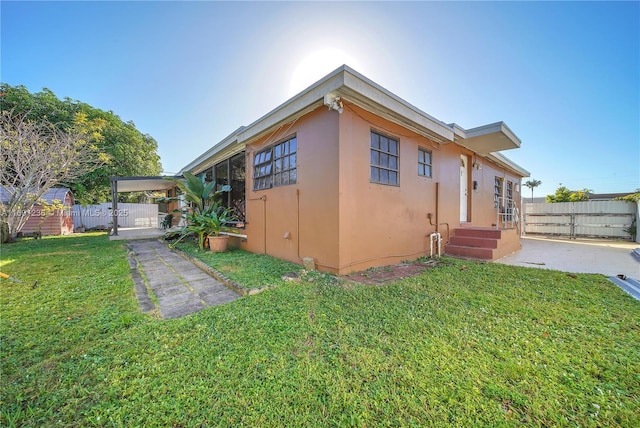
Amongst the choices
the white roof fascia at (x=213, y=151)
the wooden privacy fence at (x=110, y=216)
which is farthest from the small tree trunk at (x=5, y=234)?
the white roof fascia at (x=213, y=151)

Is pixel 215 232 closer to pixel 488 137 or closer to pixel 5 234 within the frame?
pixel 488 137

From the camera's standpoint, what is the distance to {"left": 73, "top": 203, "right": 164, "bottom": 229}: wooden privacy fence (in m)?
15.4

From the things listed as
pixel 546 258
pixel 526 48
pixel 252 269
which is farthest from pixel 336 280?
pixel 526 48

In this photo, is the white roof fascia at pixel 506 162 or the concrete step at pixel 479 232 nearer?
the concrete step at pixel 479 232

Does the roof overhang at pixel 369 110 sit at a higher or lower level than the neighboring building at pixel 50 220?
higher

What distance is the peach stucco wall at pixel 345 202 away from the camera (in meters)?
4.36

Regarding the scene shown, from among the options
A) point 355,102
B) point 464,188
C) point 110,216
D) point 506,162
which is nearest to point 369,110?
point 355,102

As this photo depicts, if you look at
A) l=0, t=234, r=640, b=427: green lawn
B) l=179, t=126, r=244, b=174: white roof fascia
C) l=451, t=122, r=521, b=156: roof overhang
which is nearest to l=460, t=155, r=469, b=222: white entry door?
l=451, t=122, r=521, b=156: roof overhang

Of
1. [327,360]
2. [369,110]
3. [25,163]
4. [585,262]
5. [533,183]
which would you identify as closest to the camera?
[327,360]

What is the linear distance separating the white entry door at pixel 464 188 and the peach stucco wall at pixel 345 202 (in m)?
1.40

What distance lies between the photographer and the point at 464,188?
27.2 ft

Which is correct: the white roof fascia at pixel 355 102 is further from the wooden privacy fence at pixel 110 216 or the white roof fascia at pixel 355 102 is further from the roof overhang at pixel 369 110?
the wooden privacy fence at pixel 110 216

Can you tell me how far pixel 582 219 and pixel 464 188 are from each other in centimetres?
800

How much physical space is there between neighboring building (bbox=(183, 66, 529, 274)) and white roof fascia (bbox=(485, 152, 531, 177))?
1.56 meters
